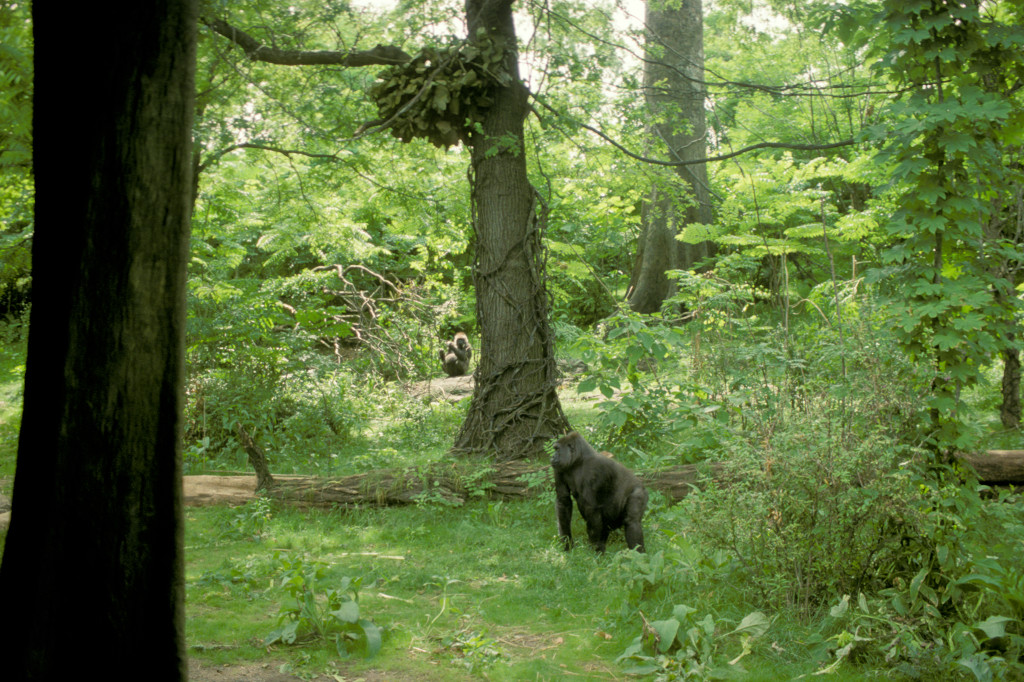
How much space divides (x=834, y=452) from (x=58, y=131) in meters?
4.27

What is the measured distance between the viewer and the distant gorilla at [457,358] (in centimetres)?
1595

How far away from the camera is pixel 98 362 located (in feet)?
9.09

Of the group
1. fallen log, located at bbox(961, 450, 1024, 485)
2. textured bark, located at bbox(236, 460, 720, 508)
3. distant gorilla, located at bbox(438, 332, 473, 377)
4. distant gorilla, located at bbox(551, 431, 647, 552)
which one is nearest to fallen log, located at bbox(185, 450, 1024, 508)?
textured bark, located at bbox(236, 460, 720, 508)

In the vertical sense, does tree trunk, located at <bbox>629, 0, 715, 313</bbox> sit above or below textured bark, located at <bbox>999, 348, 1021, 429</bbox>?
above

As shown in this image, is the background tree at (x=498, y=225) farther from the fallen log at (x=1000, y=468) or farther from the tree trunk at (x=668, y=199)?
the tree trunk at (x=668, y=199)

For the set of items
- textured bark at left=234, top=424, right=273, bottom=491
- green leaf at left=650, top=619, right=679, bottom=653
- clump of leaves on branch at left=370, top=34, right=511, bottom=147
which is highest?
clump of leaves on branch at left=370, top=34, right=511, bottom=147

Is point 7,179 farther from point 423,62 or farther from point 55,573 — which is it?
point 55,573

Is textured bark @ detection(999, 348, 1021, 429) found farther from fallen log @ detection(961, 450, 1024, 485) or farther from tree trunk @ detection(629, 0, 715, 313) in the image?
tree trunk @ detection(629, 0, 715, 313)

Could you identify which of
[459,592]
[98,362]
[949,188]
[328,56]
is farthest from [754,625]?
[328,56]

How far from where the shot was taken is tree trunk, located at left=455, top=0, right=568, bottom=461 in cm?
849

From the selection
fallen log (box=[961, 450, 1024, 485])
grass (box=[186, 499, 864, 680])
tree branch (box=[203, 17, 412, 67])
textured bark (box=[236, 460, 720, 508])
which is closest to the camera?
grass (box=[186, 499, 864, 680])

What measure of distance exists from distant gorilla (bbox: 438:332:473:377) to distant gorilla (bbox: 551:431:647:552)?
9.37 metres

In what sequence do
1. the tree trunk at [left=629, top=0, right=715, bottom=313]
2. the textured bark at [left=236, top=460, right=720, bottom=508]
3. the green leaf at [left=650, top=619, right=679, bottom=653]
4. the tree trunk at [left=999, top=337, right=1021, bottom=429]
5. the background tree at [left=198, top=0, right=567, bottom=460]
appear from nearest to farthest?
the green leaf at [left=650, top=619, right=679, bottom=653]
the textured bark at [left=236, top=460, right=720, bottom=508]
the background tree at [left=198, top=0, right=567, bottom=460]
the tree trunk at [left=999, top=337, right=1021, bottom=429]
the tree trunk at [left=629, top=0, right=715, bottom=313]

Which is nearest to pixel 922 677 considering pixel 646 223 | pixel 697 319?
pixel 697 319
